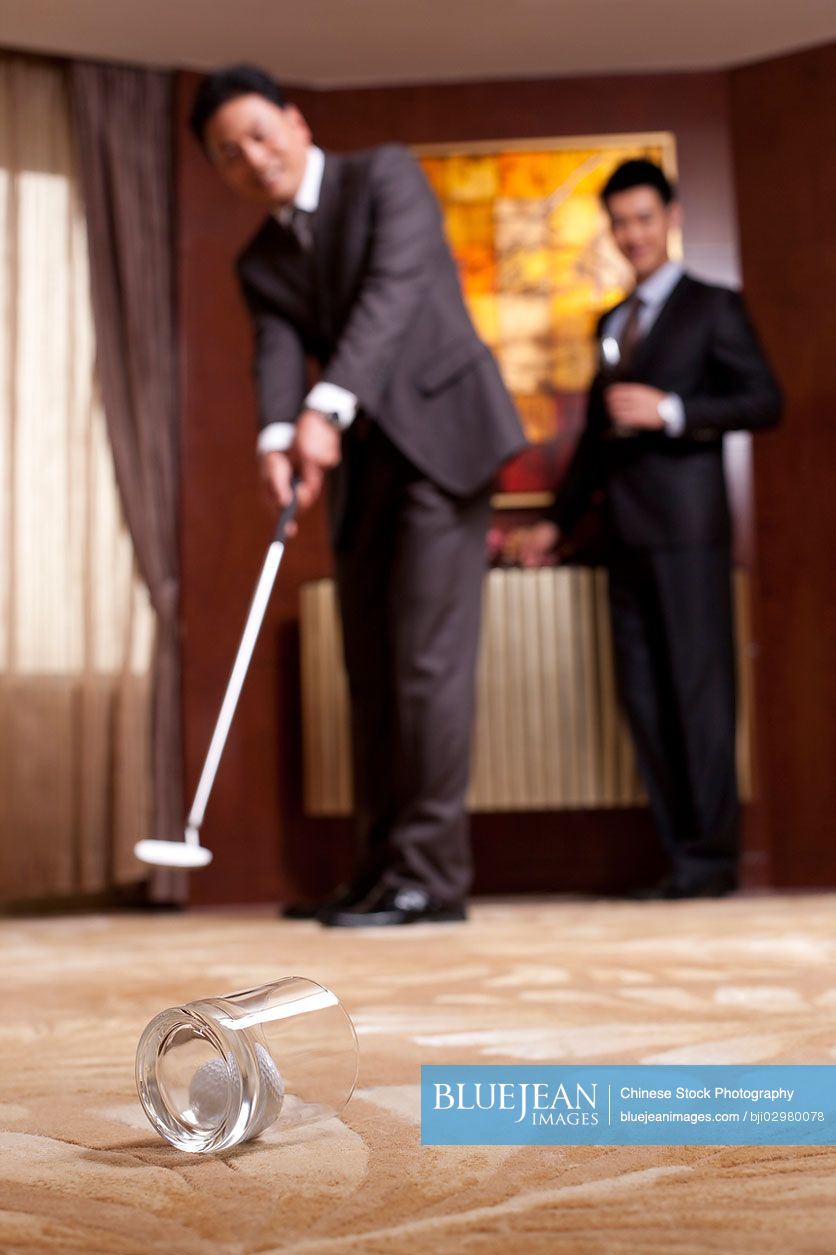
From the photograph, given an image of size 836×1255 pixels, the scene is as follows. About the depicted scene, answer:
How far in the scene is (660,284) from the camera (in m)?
1.91

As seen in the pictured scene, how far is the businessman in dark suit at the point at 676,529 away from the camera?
1.83 meters

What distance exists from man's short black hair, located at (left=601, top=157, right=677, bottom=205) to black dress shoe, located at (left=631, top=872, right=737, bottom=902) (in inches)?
36.1

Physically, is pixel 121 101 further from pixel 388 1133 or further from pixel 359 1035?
pixel 388 1133

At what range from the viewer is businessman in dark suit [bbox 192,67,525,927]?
1460mm

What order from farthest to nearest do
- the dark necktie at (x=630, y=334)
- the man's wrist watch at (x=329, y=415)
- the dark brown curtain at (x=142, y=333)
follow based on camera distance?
1. the dark brown curtain at (x=142, y=333)
2. the dark necktie at (x=630, y=334)
3. the man's wrist watch at (x=329, y=415)

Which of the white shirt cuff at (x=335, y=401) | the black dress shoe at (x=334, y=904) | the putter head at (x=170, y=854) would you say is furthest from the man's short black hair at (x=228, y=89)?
the black dress shoe at (x=334, y=904)

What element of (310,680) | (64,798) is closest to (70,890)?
(64,798)

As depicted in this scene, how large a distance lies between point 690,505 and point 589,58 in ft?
3.10

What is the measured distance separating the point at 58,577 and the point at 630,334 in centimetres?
92

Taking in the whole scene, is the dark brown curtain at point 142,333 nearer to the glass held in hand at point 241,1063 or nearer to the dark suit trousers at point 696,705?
the dark suit trousers at point 696,705

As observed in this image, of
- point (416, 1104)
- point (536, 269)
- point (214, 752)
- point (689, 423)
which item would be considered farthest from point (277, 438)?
point (416, 1104)

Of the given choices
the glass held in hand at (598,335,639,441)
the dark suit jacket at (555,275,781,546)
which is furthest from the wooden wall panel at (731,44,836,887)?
the glass held in hand at (598,335,639,441)

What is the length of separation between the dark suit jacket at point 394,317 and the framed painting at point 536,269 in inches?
20.1

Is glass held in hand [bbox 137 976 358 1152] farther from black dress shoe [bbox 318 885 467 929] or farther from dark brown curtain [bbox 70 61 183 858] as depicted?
dark brown curtain [bbox 70 61 183 858]
